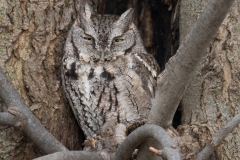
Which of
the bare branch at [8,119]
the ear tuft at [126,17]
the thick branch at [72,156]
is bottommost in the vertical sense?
the thick branch at [72,156]

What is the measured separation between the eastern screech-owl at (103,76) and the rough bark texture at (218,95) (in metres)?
0.28

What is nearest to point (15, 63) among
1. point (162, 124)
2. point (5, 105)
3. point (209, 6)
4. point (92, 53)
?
point (5, 105)

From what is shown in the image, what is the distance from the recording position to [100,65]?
106 inches

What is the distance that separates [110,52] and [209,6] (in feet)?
3.86

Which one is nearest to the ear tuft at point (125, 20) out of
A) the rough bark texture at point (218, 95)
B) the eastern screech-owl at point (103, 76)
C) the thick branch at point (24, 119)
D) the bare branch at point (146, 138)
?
the eastern screech-owl at point (103, 76)

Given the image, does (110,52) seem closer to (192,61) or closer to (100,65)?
(100,65)

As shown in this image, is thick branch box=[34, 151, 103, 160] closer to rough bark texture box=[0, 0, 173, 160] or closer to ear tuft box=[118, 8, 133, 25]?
rough bark texture box=[0, 0, 173, 160]

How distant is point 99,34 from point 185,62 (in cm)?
105

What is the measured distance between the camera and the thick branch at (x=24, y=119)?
2.23 m

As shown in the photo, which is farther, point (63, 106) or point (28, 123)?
point (63, 106)

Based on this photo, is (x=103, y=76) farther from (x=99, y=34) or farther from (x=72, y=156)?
(x=72, y=156)

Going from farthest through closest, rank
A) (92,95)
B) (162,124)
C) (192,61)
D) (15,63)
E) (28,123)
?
(92,95), (15,63), (28,123), (162,124), (192,61)

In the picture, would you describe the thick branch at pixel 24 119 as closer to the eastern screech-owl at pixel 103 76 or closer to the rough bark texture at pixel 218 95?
the eastern screech-owl at pixel 103 76

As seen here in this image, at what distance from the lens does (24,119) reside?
2.24 metres
